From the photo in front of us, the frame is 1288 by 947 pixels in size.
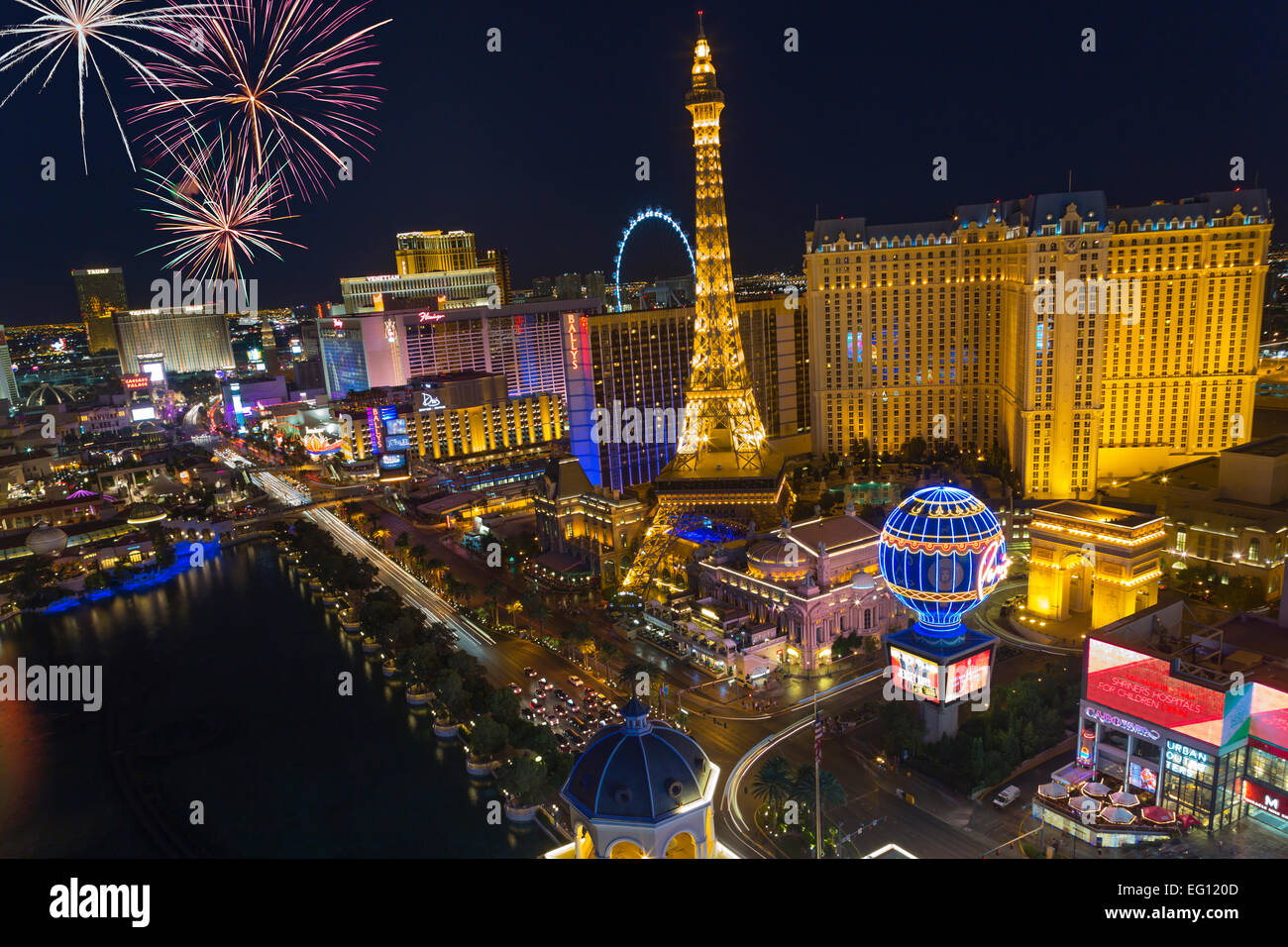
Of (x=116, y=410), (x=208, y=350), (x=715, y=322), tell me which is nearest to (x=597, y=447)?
(x=715, y=322)

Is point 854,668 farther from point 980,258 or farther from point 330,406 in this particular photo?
point 330,406

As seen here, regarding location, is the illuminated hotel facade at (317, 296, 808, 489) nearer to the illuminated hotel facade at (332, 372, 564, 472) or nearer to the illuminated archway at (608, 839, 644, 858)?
the illuminated hotel facade at (332, 372, 564, 472)

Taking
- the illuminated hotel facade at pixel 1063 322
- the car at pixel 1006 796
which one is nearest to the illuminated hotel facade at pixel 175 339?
the illuminated hotel facade at pixel 1063 322

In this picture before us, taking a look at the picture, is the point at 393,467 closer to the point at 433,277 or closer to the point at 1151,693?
the point at 433,277

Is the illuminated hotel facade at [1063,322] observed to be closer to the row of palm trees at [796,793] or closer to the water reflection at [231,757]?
the row of palm trees at [796,793]

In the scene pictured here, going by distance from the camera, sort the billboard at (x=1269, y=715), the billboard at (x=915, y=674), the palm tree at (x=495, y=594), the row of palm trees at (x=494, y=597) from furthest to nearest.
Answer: the palm tree at (x=495, y=594) < the row of palm trees at (x=494, y=597) < the billboard at (x=915, y=674) < the billboard at (x=1269, y=715)

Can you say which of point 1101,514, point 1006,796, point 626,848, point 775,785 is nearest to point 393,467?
point 775,785
